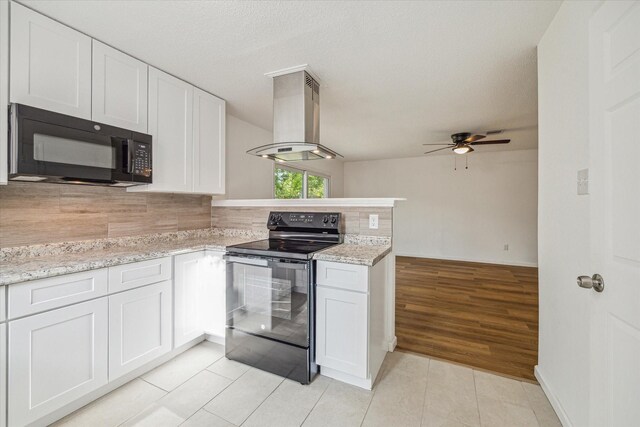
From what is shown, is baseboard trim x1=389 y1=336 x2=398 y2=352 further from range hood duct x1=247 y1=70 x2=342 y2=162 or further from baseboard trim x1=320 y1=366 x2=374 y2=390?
range hood duct x1=247 y1=70 x2=342 y2=162

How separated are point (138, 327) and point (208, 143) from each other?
1717 millimetres

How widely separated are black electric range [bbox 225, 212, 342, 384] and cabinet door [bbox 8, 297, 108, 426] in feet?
2.71

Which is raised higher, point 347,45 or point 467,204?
point 347,45

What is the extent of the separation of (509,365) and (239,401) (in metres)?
2.06

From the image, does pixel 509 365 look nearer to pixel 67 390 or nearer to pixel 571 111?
pixel 571 111

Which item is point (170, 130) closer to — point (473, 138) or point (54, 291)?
point (54, 291)

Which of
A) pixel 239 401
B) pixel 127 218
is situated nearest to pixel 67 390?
pixel 239 401

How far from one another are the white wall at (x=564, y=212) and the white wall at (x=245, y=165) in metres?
3.09

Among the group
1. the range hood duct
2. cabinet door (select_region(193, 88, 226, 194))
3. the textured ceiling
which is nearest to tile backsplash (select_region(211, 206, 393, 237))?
cabinet door (select_region(193, 88, 226, 194))

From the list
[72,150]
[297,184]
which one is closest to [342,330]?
[72,150]

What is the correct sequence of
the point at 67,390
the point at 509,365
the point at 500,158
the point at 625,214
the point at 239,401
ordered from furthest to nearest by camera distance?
the point at 500,158
the point at 509,365
the point at 239,401
the point at 67,390
the point at 625,214

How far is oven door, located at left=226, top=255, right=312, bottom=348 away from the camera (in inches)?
74.3

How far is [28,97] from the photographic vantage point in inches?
59.9

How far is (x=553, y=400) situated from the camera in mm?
1624
